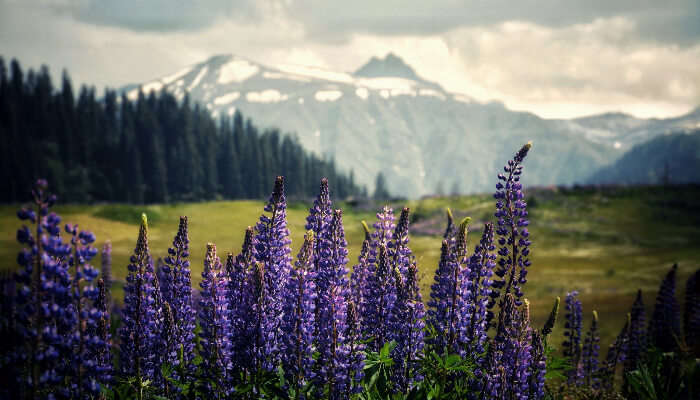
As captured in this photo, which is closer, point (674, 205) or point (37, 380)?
point (37, 380)

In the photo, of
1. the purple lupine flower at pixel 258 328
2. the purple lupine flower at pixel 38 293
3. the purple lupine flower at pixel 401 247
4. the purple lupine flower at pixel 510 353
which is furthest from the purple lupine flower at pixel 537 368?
the purple lupine flower at pixel 38 293

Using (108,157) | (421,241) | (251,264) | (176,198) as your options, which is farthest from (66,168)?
(251,264)

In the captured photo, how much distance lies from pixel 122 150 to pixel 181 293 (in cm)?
12395

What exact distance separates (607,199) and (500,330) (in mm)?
66486

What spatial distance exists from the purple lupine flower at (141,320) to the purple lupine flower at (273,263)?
139cm

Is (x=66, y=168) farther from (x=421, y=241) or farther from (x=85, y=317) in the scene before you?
(x=85, y=317)

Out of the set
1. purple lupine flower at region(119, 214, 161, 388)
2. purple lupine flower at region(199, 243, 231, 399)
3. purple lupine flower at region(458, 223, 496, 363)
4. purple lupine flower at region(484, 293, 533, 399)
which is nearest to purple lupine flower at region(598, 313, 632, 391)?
purple lupine flower at region(458, 223, 496, 363)

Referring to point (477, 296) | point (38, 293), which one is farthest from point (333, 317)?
point (38, 293)

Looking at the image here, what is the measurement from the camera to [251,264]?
6.64 meters

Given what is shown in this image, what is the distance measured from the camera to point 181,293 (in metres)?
6.87

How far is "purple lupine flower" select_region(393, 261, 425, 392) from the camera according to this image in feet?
20.1

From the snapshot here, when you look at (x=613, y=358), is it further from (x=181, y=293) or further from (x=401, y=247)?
(x=181, y=293)

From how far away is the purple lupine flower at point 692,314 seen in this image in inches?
336

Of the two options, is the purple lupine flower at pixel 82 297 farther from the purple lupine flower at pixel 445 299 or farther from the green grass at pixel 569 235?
the green grass at pixel 569 235
